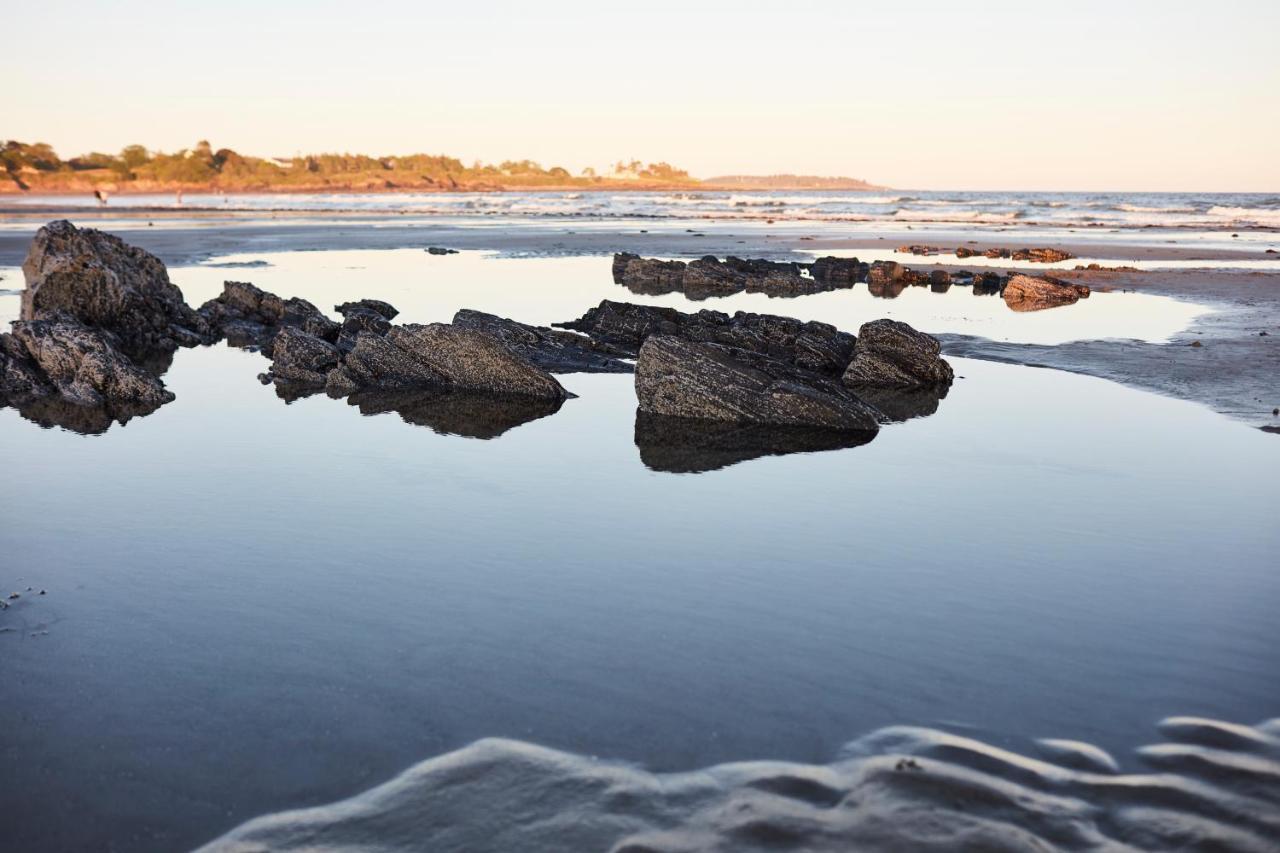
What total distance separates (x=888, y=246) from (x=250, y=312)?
110 ft

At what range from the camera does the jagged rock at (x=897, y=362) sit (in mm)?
14711

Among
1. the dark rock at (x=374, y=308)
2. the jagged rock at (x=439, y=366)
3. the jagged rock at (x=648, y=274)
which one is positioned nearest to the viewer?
the jagged rock at (x=439, y=366)

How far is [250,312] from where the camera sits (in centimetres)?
2134

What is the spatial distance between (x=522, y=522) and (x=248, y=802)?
4169 millimetres

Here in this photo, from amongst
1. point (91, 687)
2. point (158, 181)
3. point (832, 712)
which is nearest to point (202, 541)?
point (91, 687)

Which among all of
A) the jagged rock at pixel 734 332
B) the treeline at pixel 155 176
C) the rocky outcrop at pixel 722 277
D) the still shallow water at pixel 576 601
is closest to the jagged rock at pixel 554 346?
the jagged rock at pixel 734 332

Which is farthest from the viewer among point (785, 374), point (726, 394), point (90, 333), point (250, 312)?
point (250, 312)

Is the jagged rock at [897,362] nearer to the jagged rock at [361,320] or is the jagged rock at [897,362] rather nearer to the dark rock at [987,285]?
the jagged rock at [361,320]

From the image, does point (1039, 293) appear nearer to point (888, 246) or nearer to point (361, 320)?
point (361, 320)

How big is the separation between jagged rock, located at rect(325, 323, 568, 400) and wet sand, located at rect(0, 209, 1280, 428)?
8459mm

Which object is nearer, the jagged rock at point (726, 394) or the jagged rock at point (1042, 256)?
the jagged rock at point (726, 394)

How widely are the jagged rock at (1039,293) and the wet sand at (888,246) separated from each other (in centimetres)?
266

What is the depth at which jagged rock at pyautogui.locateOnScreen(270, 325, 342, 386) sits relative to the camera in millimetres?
15133

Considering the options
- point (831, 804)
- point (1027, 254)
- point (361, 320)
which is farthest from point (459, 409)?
point (1027, 254)
